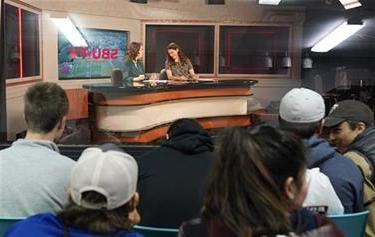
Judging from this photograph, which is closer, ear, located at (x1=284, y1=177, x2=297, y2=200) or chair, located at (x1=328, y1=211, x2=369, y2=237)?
ear, located at (x1=284, y1=177, x2=297, y2=200)

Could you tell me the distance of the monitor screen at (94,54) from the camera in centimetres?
355

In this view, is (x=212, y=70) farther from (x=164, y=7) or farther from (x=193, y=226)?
(x=193, y=226)

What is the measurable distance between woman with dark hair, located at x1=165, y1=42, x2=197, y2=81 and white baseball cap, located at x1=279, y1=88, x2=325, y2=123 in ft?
6.17

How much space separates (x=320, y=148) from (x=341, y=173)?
115 mm

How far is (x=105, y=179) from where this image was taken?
3.94 ft

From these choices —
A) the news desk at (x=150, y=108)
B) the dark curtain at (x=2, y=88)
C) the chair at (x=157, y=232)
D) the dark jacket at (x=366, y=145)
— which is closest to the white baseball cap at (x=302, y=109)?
the dark jacket at (x=366, y=145)

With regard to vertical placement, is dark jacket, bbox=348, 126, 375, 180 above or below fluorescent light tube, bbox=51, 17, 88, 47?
below

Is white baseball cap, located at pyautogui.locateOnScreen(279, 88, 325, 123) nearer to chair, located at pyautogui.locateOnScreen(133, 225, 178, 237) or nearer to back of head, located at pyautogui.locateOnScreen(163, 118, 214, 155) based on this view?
back of head, located at pyautogui.locateOnScreen(163, 118, 214, 155)

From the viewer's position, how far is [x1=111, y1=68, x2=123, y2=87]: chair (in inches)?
143

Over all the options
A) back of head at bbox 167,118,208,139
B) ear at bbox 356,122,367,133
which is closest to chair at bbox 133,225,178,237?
back of head at bbox 167,118,208,139

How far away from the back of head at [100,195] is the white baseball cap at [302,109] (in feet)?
2.76

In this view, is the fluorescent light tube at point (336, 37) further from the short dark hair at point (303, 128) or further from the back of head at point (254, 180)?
the back of head at point (254, 180)

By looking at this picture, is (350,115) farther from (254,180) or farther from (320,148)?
(254,180)

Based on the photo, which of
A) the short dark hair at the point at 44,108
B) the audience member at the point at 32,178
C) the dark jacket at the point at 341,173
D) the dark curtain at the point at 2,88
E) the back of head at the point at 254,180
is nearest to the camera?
the back of head at the point at 254,180
